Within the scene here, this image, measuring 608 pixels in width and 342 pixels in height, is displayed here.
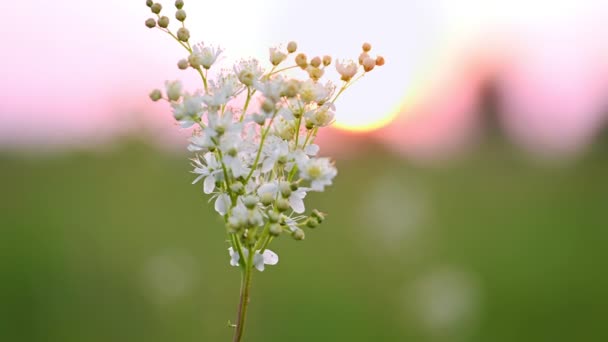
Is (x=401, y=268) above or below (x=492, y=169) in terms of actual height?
below

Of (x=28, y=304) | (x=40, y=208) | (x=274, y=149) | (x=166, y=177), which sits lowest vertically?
(x=28, y=304)

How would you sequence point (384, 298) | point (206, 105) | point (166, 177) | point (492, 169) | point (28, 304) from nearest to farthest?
point (206, 105) → point (28, 304) → point (384, 298) → point (166, 177) → point (492, 169)

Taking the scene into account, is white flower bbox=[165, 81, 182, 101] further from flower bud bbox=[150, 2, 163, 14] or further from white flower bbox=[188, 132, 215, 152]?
flower bud bbox=[150, 2, 163, 14]

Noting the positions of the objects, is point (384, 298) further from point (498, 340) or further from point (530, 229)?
point (530, 229)

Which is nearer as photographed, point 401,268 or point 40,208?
point 401,268

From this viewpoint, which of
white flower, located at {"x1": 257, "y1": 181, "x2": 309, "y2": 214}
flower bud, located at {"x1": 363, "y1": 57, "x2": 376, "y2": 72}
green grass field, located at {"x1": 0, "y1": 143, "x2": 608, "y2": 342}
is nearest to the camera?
white flower, located at {"x1": 257, "y1": 181, "x2": 309, "y2": 214}

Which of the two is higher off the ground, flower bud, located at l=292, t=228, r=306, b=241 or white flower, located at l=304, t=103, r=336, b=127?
white flower, located at l=304, t=103, r=336, b=127

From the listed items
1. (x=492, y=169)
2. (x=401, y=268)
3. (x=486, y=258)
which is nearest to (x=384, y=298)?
(x=401, y=268)

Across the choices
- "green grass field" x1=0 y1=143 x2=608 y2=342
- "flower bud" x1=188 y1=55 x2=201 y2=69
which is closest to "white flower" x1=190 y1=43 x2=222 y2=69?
"flower bud" x1=188 y1=55 x2=201 y2=69
